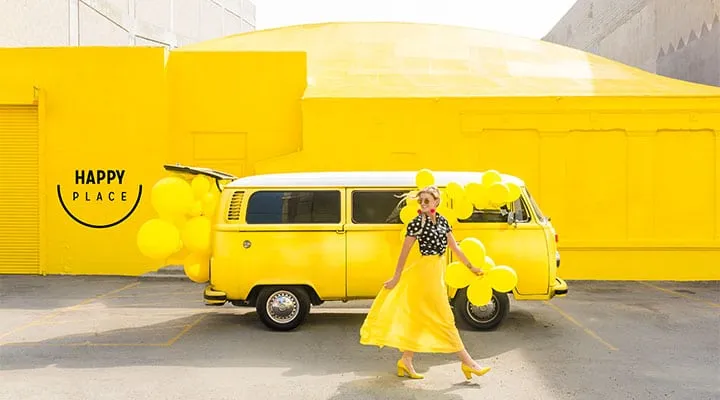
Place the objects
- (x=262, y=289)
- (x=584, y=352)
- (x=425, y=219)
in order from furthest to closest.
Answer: (x=262, y=289), (x=584, y=352), (x=425, y=219)

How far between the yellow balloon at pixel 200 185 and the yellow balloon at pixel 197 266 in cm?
85

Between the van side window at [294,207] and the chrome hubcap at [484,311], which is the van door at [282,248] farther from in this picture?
the chrome hubcap at [484,311]

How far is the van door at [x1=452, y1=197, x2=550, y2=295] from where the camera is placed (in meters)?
9.27

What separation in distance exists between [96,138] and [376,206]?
8.90 metres

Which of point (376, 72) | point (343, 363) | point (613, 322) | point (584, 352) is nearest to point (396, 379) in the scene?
point (343, 363)

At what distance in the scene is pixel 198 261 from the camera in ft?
31.4

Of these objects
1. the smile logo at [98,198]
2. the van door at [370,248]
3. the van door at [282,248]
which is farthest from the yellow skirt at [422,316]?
the smile logo at [98,198]

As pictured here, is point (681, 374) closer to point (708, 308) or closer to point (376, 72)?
point (708, 308)

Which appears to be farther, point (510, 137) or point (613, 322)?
point (510, 137)

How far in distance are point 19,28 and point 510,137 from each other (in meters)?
19.8

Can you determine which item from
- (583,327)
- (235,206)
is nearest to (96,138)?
(235,206)

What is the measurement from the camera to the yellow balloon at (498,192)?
8203mm

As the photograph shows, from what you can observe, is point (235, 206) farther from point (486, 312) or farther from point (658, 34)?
point (658, 34)

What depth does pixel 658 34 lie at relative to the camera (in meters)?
21.8
